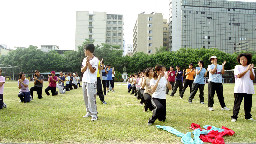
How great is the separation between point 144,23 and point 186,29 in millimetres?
15125

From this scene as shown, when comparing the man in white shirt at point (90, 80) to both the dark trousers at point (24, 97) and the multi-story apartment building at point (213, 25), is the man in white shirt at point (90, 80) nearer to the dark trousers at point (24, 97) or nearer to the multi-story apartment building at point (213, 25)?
Result: the dark trousers at point (24, 97)

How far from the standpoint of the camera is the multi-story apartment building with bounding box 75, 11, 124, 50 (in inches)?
3167

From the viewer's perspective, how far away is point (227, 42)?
3036 inches

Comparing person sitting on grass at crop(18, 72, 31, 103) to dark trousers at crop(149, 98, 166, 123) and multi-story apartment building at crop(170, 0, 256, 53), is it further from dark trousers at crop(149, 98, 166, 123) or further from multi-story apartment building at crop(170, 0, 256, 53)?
multi-story apartment building at crop(170, 0, 256, 53)

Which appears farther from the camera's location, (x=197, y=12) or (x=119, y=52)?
(x=197, y=12)

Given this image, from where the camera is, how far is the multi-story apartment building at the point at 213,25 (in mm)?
74250

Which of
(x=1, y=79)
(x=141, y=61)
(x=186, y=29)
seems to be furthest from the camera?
(x=186, y=29)

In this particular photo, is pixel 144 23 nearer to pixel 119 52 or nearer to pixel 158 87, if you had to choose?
pixel 119 52

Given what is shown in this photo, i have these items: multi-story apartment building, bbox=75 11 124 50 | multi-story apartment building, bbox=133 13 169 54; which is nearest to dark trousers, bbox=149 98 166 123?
multi-story apartment building, bbox=133 13 169 54

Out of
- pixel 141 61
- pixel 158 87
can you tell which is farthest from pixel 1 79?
pixel 141 61

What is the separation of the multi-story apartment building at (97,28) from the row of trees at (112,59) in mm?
26975

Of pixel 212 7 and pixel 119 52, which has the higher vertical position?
pixel 212 7

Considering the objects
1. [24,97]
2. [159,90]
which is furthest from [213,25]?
[159,90]

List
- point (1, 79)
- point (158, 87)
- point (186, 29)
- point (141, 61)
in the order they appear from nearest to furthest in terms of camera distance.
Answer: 1. point (158, 87)
2. point (1, 79)
3. point (141, 61)
4. point (186, 29)
